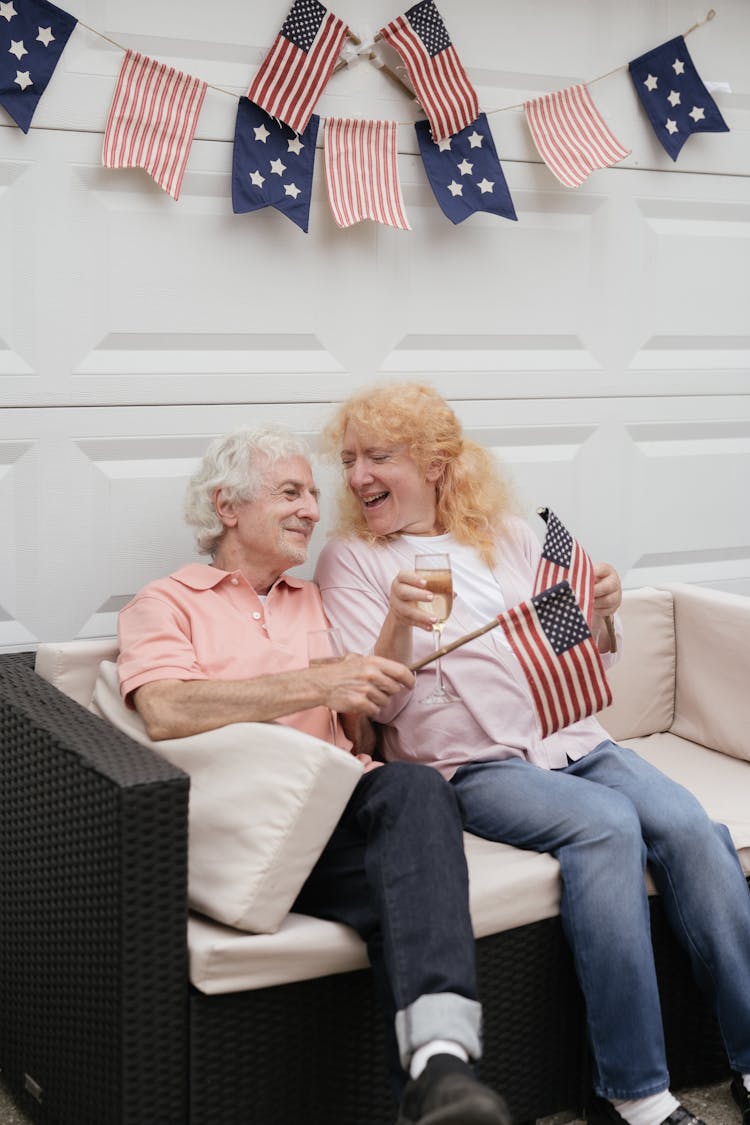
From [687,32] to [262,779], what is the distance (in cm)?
243

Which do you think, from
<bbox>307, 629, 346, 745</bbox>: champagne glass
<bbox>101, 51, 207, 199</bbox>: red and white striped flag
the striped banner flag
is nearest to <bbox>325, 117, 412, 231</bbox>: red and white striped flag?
<bbox>101, 51, 207, 199</bbox>: red and white striped flag

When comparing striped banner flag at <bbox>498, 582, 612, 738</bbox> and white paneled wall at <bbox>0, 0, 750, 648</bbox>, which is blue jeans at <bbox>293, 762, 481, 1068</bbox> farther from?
white paneled wall at <bbox>0, 0, 750, 648</bbox>

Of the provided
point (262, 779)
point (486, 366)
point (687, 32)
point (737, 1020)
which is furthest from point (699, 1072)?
point (687, 32)

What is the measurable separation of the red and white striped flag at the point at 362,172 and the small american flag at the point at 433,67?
0.34ft

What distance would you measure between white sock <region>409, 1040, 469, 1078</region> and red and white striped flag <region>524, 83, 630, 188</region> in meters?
2.09

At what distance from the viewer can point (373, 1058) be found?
2244 millimetres

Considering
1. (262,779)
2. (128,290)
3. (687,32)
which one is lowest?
(262,779)

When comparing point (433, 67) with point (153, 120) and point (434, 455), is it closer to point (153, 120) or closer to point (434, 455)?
point (153, 120)

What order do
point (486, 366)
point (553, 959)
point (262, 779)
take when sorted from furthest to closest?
point (486, 366) → point (553, 959) → point (262, 779)

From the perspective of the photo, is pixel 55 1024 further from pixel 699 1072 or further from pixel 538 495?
pixel 538 495

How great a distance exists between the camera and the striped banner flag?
2490 mm

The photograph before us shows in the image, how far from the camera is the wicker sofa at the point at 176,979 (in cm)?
204

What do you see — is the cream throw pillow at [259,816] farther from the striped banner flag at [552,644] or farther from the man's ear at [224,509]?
the man's ear at [224,509]

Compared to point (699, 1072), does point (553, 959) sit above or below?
above
